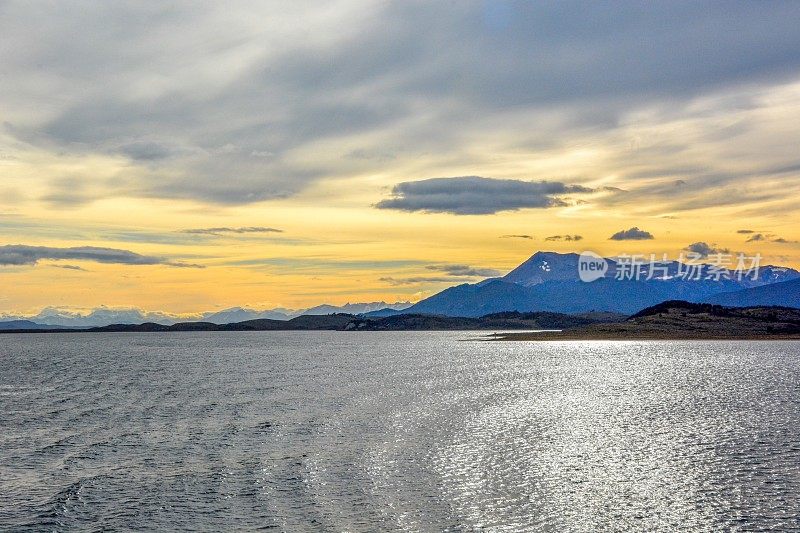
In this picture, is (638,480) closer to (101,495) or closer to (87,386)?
(101,495)

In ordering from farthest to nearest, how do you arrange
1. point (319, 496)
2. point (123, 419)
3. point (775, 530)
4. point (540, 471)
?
point (123, 419), point (540, 471), point (319, 496), point (775, 530)

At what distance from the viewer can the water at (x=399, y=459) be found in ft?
129

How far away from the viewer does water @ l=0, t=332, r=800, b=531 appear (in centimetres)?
3944

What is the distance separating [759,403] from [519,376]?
56.4m

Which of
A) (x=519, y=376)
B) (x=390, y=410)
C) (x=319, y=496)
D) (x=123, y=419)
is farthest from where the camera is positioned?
(x=519, y=376)

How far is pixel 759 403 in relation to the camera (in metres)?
94.4

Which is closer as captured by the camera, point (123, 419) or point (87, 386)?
point (123, 419)

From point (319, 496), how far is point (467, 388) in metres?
74.8

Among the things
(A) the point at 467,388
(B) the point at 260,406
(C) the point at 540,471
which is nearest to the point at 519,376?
(A) the point at 467,388

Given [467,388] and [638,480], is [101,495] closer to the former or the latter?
[638,480]

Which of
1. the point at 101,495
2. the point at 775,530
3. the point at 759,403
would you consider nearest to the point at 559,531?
the point at 775,530

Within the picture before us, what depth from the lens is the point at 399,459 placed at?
179 ft

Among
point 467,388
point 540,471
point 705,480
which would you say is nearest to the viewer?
point 705,480

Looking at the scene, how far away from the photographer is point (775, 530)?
3619 cm
